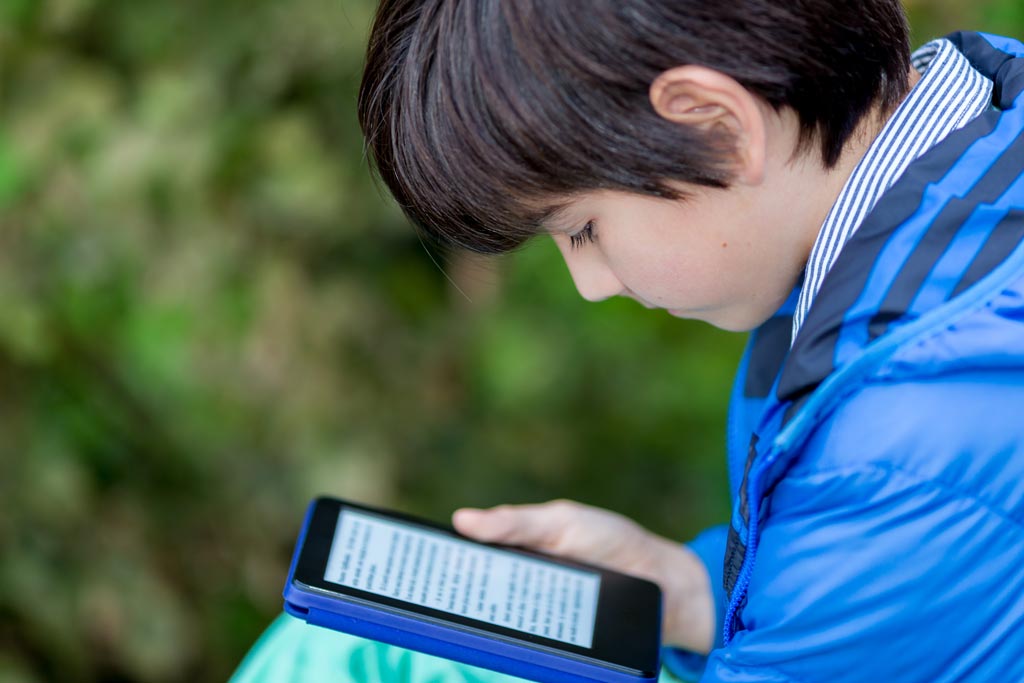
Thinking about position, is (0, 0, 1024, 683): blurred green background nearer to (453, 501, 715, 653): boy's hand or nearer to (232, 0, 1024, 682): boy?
(453, 501, 715, 653): boy's hand

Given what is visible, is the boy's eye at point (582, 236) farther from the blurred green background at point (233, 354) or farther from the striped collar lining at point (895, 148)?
the blurred green background at point (233, 354)

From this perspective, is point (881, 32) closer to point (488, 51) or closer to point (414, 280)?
point (488, 51)

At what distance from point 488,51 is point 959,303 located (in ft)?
0.89

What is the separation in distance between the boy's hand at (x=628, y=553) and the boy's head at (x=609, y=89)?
30 centimetres

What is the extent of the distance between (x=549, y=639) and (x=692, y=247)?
0.28 metres

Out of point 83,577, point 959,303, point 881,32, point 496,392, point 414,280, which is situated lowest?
point 83,577

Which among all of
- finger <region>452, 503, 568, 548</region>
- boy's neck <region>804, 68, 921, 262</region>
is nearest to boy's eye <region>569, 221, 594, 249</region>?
boy's neck <region>804, 68, 921, 262</region>

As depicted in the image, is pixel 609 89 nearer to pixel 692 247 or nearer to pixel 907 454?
pixel 692 247

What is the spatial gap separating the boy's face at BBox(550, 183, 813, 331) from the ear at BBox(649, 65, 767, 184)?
3cm

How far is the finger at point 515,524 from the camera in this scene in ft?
2.64

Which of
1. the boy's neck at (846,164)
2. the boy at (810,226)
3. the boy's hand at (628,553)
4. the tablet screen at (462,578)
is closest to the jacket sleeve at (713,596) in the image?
the boy's hand at (628,553)

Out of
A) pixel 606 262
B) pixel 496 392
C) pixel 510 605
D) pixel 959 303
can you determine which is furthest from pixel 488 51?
pixel 496 392

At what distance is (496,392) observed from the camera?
1269 millimetres

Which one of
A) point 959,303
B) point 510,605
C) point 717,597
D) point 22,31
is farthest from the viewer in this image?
point 22,31
